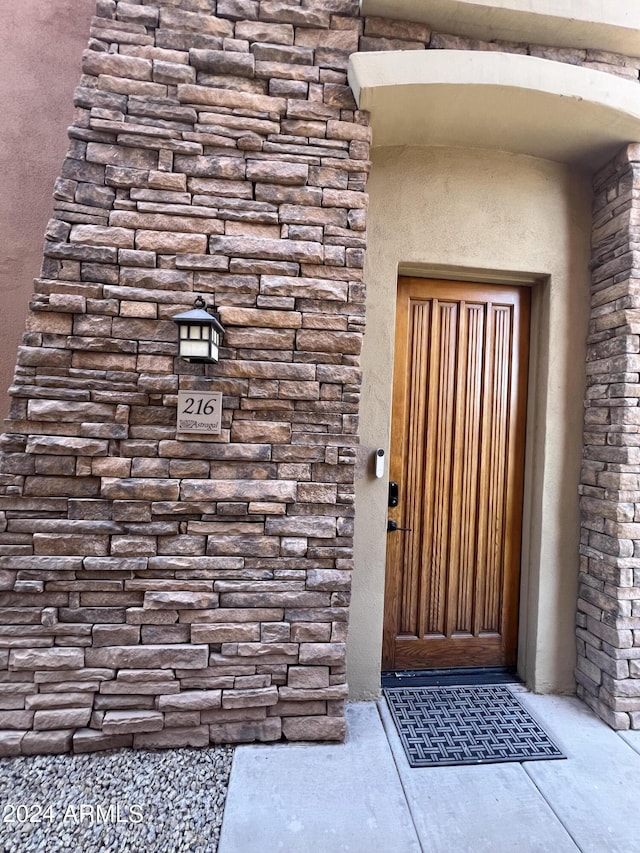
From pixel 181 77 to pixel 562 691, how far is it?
144 inches

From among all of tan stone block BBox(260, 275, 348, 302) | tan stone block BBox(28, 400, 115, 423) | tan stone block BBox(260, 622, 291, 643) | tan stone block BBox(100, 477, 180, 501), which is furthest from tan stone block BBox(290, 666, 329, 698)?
tan stone block BBox(260, 275, 348, 302)

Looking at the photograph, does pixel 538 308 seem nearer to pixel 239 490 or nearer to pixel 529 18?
pixel 529 18

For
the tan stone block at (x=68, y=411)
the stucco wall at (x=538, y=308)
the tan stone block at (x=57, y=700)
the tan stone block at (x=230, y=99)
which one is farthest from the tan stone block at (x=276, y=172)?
the tan stone block at (x=57, y=700)

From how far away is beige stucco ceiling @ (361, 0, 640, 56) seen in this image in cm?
190

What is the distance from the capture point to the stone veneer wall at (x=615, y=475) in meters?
2.08

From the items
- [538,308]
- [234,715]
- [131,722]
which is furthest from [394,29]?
[131,722]

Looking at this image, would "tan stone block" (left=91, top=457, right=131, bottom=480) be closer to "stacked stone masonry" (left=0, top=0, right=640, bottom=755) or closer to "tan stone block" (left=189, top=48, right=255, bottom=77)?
"stacked stone masonry" (left=0, top=0, right=640, bottom=755)

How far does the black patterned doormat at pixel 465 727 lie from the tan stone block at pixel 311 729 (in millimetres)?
315

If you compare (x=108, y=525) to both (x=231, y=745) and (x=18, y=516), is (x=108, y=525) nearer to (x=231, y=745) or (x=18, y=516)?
(x=18, y=516)

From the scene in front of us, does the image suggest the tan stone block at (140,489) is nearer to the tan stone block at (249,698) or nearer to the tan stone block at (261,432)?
the tan stone block at (261,432)

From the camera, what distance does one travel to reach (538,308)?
2441 millimetres

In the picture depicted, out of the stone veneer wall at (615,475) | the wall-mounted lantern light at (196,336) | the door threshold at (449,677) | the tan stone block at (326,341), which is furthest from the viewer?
the door threshold at (449,677)

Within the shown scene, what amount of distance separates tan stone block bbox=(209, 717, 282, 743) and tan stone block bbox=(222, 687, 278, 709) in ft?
0.31

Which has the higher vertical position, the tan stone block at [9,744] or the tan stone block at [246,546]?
the tan stone block at [246,546]
